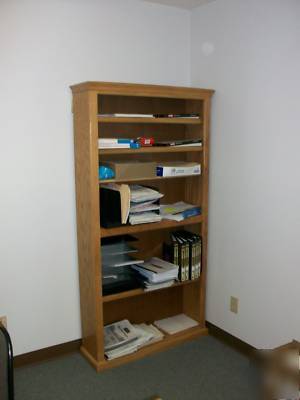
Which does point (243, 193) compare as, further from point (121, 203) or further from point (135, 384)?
point (135, 384)

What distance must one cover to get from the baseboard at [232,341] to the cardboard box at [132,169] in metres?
1.23

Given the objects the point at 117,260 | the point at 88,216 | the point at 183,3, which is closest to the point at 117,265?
the point at 117,260

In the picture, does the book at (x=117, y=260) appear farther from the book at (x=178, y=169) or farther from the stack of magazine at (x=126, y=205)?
the book at (x=178, y=169)

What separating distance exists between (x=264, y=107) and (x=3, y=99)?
152 centimetres

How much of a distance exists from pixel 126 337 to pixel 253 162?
55.4 inches

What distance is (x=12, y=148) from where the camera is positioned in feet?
8.00

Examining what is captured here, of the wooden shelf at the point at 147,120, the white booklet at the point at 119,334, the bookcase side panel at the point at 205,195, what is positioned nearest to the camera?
→ the wooden shelf at the point at 147,120

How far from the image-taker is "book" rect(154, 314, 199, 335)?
2.99 metres

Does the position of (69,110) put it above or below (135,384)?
above

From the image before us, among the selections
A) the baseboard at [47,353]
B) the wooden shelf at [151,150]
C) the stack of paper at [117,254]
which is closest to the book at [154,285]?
the stack of paper at [117,254]

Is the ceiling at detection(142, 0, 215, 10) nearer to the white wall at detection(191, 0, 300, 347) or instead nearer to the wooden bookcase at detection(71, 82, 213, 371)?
the white wall at detection(191, 0, 300, 347)

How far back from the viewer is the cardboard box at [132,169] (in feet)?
8.21

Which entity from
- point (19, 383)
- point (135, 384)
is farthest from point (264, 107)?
point (19, 383)

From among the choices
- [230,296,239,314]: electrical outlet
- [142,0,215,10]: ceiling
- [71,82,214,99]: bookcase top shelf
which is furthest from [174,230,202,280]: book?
[142,0,215,10]: ceiling
